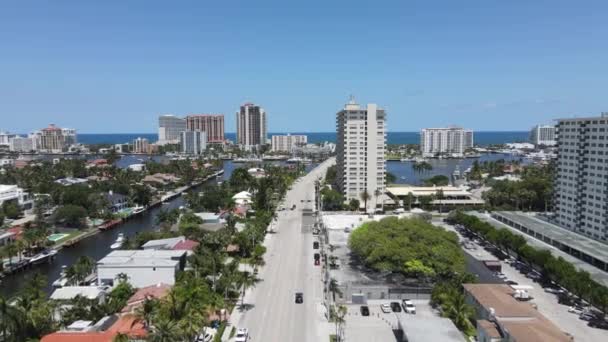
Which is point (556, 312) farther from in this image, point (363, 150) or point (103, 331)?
point (363, 150)

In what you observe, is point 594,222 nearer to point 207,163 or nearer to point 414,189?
point 414,189

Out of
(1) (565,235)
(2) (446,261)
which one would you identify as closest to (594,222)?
(1) (565,235)

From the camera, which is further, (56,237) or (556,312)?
(56,237)

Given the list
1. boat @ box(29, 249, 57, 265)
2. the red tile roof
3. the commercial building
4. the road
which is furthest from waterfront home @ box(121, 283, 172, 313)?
the commercial building

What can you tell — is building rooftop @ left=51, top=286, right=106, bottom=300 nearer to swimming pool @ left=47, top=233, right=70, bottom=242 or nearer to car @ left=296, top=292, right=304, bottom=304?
car @ left=296, top=292, right=304, bottom=304

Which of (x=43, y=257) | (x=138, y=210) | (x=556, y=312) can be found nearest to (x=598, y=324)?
(x=556, y=312)

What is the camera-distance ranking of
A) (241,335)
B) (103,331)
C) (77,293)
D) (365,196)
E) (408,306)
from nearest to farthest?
(103,331) → (241,335) → (77,293) → (408,306) → (365,196)
